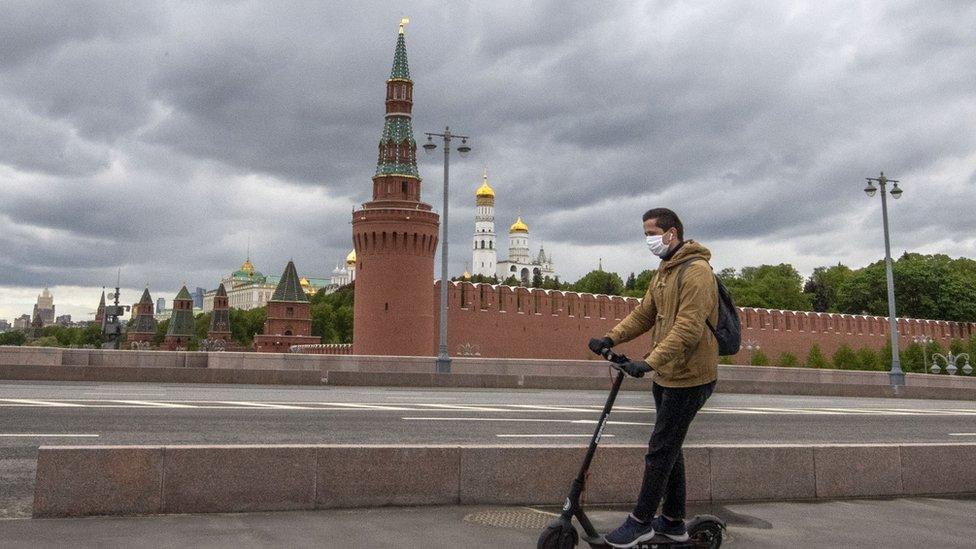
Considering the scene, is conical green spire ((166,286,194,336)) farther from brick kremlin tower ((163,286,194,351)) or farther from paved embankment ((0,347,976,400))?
paved embankment ((0,347,976,400))

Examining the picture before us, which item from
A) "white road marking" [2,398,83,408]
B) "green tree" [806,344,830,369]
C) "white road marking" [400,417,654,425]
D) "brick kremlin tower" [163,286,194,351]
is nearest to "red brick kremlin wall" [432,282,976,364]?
"green tree" [806,344,830,369]

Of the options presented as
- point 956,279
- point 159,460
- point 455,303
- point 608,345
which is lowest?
point 159,460

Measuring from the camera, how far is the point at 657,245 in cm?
460

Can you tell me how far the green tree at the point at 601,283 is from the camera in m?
118

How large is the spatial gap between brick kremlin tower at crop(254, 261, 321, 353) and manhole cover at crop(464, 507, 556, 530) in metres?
76.5

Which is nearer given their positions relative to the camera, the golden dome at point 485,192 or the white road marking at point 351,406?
the white road marking at point 351,406

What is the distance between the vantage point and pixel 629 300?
47781 millimetres

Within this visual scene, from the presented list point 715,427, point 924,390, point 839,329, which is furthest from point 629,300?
point 715,427

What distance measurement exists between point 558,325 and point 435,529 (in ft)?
131

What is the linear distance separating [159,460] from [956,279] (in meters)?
80.0

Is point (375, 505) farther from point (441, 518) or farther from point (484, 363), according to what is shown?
point (484, 363)

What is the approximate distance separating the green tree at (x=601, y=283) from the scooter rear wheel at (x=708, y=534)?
11118cm

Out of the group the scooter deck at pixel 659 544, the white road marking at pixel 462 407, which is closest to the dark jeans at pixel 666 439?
the scooter deck at pixel 659 544

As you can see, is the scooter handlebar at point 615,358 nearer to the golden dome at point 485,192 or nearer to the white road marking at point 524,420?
the white road marking at point 524,420
